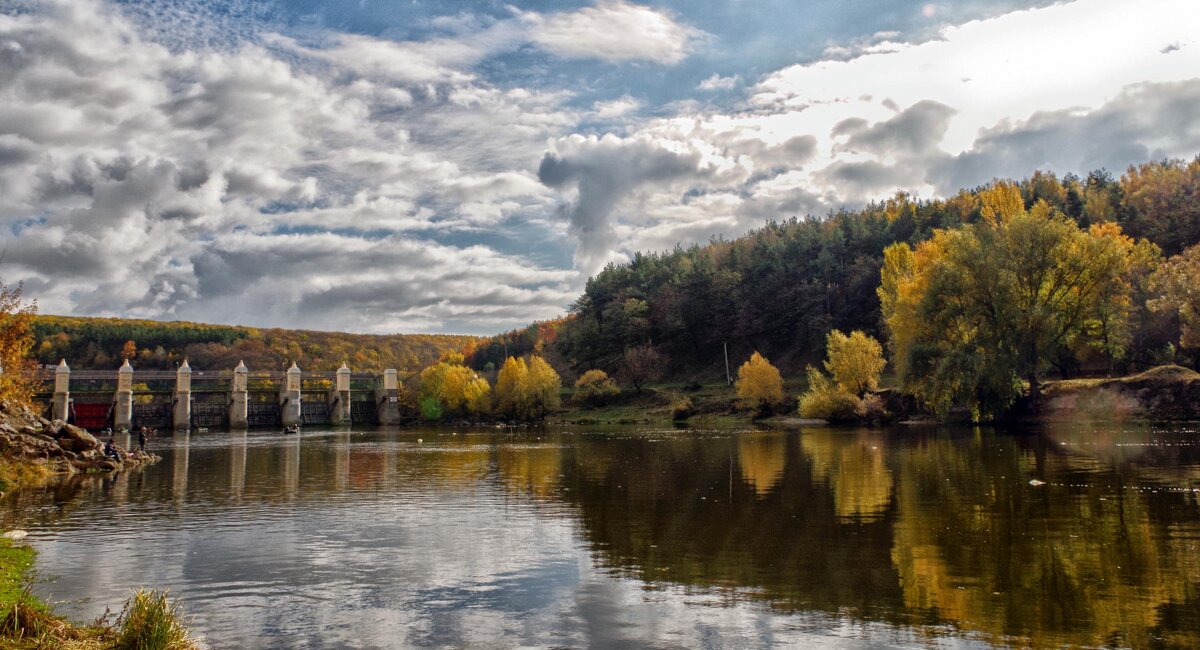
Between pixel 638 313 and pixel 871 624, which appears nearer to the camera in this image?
pixel 871 624

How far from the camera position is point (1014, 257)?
65.8 m

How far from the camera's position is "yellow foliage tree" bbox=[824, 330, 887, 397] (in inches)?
3376

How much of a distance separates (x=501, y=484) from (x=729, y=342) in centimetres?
11438

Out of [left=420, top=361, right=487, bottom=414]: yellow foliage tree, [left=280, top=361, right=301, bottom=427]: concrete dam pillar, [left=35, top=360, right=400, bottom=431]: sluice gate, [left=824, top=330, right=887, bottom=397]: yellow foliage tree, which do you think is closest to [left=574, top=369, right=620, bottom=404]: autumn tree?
[left=420, top=361, right=487, bottom=414]: yellow foliage tree

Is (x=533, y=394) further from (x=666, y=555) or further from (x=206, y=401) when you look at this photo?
(x=666, y=555)

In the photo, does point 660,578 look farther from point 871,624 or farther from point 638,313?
point 638,313

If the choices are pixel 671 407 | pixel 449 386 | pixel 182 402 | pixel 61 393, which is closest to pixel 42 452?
pixel 671 407

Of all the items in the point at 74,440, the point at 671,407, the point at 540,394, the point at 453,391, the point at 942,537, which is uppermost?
the point at 453,391

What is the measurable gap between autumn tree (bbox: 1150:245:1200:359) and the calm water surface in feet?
121

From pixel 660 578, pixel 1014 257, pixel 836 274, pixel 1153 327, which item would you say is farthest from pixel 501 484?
pixel 836 274

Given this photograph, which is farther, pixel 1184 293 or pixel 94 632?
pixel 1184 293

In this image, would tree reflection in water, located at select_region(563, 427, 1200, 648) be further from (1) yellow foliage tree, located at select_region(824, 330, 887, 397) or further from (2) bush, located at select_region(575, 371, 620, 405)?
(2) bush, located at select_region(575, 371, 620, 405)

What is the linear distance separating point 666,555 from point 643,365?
373 feet

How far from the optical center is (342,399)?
148 metres
